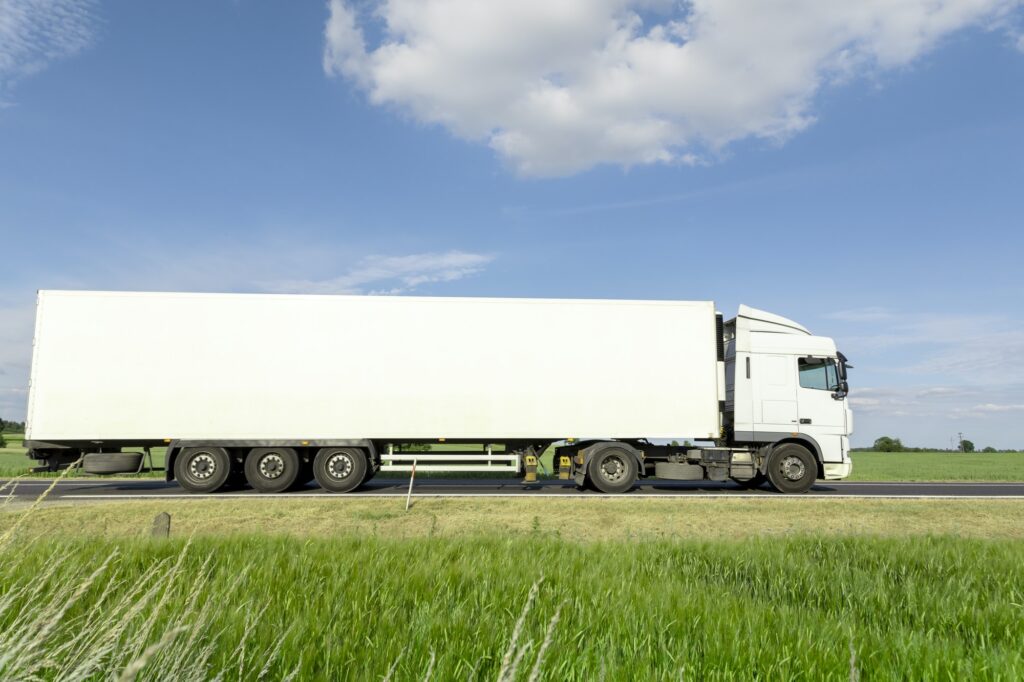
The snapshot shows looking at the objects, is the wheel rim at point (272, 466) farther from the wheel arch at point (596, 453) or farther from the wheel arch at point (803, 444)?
the wheel arch at point (803, 444)

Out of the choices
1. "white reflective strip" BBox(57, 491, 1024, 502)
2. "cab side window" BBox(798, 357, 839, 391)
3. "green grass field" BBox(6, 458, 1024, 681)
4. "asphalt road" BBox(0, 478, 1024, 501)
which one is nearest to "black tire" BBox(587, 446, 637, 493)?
"asphalt road" BBox(0, 478, 1024, 501)

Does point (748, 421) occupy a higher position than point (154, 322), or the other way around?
point (154, 322)

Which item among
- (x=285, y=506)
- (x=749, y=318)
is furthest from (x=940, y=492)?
(x=285, y=506)

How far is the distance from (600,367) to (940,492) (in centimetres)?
1006

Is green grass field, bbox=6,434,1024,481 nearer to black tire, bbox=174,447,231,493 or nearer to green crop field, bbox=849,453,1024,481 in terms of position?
green crop field, bbox=849,453,1024,481

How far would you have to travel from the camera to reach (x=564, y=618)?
4012mm

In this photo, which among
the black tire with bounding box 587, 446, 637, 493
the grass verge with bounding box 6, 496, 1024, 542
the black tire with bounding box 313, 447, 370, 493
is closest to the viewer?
the grass verge with bounding box 6, 496, 1024, 542

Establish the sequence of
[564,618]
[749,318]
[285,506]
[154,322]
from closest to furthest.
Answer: [564,618], [285,506], [154,322], [749,318]

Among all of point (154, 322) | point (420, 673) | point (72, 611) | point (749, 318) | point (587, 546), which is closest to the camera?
point (420, 673)

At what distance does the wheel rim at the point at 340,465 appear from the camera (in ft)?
48.6

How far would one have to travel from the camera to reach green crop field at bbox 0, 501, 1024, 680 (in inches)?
125

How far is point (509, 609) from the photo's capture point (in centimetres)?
433

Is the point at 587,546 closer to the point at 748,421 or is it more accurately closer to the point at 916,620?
the point at 916,620

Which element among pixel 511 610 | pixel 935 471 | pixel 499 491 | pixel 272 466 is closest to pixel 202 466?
pixel 272 466
